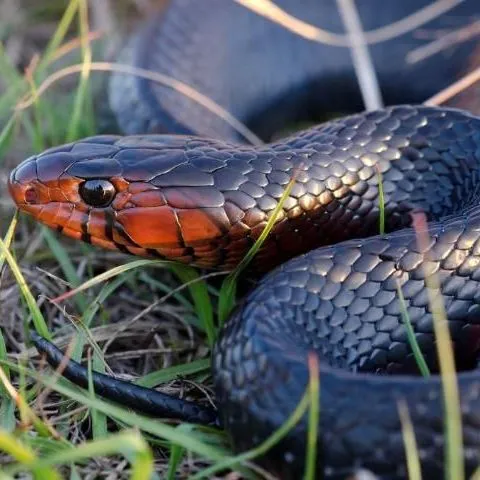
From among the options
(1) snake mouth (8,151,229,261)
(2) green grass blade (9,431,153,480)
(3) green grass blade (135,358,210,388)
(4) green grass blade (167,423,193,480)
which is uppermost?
(1) snake mouth (8,151,229,261)

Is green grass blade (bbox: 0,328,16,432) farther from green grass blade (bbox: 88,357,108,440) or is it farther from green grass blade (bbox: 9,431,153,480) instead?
green grass blade (bbox: 9,431,153,480)

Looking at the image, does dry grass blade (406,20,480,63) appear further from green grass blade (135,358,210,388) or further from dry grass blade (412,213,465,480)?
dry grass blade (412,213,465,480)

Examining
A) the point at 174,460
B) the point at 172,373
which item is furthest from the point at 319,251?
the point at 174,460

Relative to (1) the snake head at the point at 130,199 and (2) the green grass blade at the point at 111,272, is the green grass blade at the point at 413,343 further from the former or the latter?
(2) the green grass blade at the point at 111,272

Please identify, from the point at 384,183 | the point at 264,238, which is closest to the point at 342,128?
the point at 384,183

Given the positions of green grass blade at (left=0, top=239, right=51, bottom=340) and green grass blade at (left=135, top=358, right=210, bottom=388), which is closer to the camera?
green grass blade at (left=0, top=239, right=51, bottom=340)

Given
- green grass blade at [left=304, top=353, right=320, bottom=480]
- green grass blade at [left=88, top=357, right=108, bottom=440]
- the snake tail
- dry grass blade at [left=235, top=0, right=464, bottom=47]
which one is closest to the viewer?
green grass blade at [left=304, top=353, right=320, bottom=480]

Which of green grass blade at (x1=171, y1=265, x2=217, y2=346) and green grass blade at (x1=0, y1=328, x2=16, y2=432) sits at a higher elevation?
green grass blade at (x1=171, y1=265, x2=217, y2=346)

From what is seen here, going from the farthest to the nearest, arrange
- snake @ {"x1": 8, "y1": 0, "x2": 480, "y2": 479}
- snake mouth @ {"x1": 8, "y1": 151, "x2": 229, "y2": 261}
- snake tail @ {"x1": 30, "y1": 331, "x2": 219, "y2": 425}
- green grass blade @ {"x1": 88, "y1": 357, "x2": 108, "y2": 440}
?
snake mouth @ {"x1": 8, "y1": 151, "x2": 229, "y2": 261}
snake tail @ {"x1": 30, "y1": 331, "x2": 219, "y2": 425}
green grass blade @ {"x1": 88, "y1": 357, "x2": 108, "y2": 440}
snake @ {"x1": 8, "y1": 0, "x2": 480, "y2": 479}

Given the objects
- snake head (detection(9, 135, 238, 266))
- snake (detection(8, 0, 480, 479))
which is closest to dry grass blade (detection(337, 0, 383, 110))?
snake (detection(8, 0, 480, 479))
